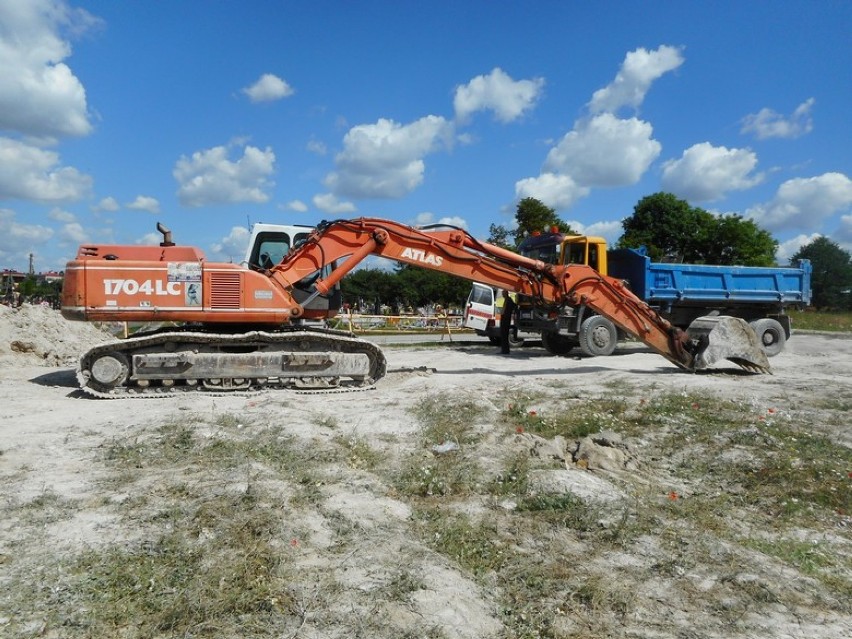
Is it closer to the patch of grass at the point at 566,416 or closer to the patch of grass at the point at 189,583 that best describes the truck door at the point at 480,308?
the patch of grass at the point at 566,416

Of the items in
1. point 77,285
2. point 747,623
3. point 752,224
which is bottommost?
point 747,623

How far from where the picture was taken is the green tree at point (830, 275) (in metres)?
75.1

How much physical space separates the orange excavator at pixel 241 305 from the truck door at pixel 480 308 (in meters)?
7.98

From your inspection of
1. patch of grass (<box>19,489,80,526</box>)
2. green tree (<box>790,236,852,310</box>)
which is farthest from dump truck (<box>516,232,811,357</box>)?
green tree (<box>790,236,852,310</box>)

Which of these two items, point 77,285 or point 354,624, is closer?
point 354,624

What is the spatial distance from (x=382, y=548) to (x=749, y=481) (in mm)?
3525

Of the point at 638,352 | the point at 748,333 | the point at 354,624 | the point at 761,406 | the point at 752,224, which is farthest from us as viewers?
the point at 752,224

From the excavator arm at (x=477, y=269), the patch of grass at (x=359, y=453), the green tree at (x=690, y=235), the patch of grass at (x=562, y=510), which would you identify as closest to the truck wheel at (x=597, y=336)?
the excavator arm at (x=477, y=269)

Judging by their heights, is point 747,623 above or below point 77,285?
below

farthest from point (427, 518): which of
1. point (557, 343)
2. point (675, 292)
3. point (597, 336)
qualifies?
point (675, 292)

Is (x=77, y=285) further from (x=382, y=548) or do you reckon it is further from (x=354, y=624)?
(x=354, y=624)

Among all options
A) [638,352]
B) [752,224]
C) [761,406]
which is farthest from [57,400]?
[752,224]

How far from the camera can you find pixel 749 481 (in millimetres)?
5395

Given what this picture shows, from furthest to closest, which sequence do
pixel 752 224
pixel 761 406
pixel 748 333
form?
1. pixel 752 224
2. pixel 748 333
3. pixel 761 406
